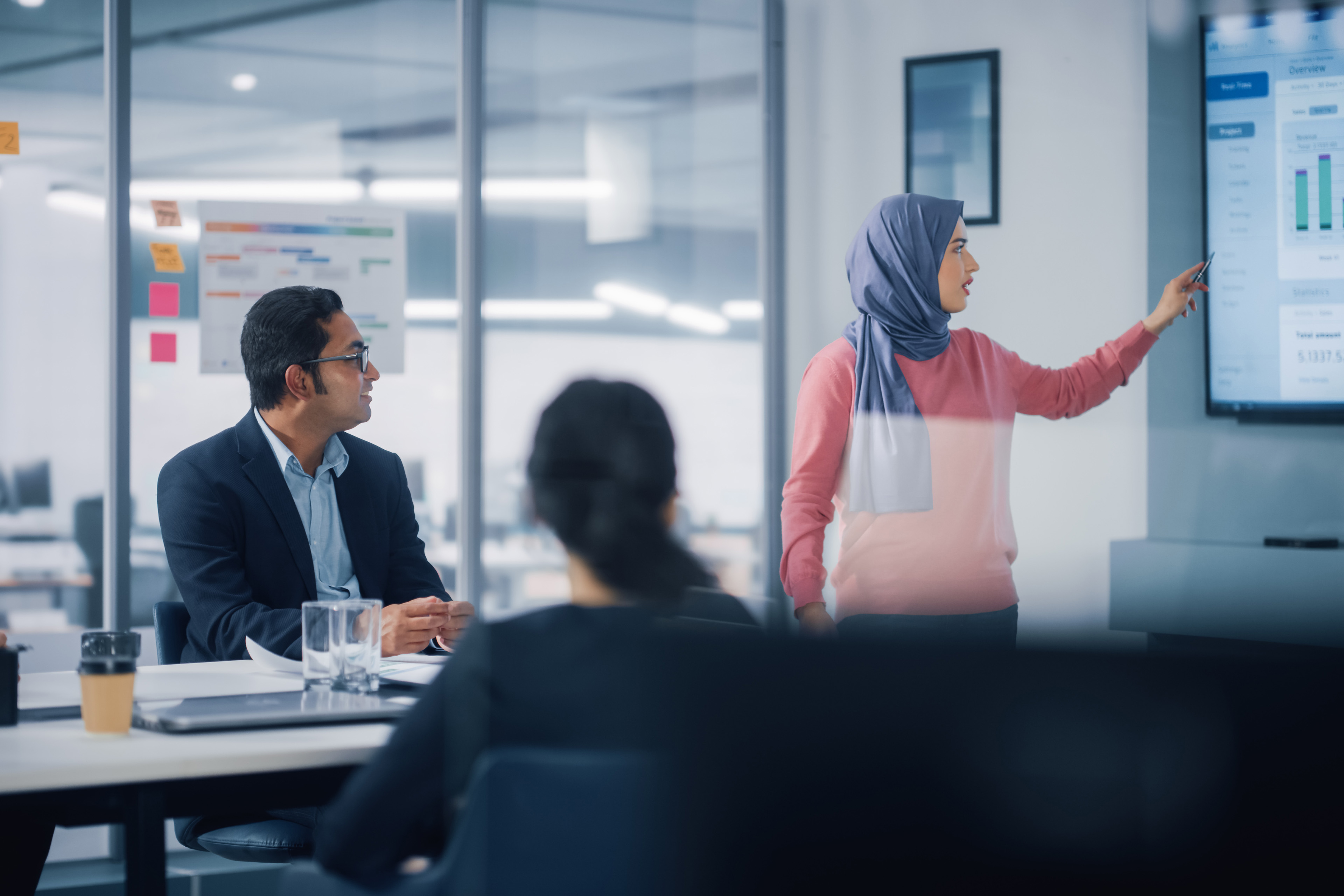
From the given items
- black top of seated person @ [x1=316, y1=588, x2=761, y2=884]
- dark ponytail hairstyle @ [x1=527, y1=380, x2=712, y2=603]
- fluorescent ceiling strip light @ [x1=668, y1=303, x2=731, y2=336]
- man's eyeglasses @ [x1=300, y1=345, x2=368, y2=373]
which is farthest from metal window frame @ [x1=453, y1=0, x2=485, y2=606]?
dark ponytail hairstyle @ [x1=527, y1=380, x2=712, y2=603]

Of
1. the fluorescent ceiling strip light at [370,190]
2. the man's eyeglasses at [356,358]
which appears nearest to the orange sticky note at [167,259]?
the fluorescent ceiling strip light at [370,190]

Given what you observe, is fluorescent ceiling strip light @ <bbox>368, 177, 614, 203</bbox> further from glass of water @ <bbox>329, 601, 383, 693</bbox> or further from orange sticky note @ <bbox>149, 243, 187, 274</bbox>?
glass of water @ <bbox>329, 601, 383, 693</bbox>

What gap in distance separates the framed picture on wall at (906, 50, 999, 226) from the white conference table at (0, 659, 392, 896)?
2669 mm

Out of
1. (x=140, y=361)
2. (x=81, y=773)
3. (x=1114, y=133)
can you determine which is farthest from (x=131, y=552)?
(x=1114, y=133)

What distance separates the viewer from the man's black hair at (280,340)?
2.13 metres

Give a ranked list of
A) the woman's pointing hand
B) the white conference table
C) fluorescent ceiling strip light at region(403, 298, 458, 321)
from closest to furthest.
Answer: the white conference table < the woman's pointing hand < fluorescent ceiling strip light at region(403, 298, 458, 321)

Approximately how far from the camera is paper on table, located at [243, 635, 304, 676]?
5.50ft

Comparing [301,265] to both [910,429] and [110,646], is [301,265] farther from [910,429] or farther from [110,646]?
[110,646]

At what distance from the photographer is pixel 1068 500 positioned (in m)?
3.35

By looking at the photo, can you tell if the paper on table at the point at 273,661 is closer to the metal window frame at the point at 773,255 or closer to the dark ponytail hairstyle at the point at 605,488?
the dark ponytail hairstyle at the point at 605,488

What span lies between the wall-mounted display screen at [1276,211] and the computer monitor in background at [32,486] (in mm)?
2877

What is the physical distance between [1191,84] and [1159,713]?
290 cm

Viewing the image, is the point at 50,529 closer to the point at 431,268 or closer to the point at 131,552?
the point at 131,552

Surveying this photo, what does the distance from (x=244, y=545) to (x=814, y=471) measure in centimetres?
104
